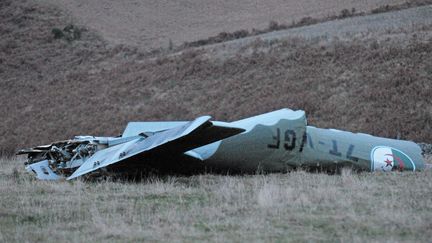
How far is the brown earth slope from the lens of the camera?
28219 millimetres

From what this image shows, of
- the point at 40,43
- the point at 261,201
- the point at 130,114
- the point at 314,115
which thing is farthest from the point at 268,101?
the point at 40,43

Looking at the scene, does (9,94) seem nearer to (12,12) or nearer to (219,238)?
(12,12)

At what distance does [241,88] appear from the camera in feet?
119

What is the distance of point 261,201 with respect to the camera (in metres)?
7.97

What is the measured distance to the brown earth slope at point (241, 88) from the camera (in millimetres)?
28219

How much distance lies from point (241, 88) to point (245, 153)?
24.9 m

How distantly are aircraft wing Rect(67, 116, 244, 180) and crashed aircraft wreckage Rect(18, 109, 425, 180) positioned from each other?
2 cm

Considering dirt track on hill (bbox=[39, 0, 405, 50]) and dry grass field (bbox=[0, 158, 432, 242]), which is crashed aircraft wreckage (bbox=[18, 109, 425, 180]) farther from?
dirt track on hill (bbox=[39, 0, 405, 50])

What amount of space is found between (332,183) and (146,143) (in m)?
3.00

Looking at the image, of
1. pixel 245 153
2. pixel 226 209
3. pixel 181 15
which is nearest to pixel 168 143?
pixel 245 153

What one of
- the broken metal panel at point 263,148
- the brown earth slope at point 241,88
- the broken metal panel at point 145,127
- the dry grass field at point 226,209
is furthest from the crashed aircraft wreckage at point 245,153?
the brown earth slope at point 241,88

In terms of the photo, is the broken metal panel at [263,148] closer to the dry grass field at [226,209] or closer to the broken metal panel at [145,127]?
the dry grass field at [226,209]

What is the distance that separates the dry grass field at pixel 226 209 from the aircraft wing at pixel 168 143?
17.3 inches

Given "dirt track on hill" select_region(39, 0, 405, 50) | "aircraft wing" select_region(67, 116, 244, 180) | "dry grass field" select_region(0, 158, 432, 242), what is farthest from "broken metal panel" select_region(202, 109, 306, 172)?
"dirt track on hill" select_region(39, 0, 405, 50)
